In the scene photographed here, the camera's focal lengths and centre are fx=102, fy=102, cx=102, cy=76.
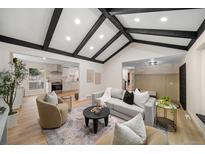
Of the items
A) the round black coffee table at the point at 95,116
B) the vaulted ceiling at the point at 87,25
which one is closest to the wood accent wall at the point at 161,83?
the vaulted ceiling at the point at 87,25

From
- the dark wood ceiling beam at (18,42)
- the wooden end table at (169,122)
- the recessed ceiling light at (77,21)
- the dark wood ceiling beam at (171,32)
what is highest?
the recessed ceiling light at (77,21)

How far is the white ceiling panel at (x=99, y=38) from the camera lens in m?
3.90

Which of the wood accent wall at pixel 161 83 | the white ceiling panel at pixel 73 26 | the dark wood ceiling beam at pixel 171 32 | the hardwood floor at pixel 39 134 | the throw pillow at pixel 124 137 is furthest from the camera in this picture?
the wood accent wall at pixel 161 83

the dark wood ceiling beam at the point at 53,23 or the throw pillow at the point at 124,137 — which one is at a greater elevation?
the dark wood ceiling beam at the point at 53,23

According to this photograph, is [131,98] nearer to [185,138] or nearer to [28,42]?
[185,138]

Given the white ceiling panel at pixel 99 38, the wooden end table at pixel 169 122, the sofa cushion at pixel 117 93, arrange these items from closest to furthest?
the wooden end table at pixel 169 122 < the white ceiling panel at pixel 99 38 < the sofa cushion at pixel 117 93

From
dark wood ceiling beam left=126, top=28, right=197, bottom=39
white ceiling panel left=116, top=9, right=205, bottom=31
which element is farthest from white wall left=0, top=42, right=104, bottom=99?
white ceiling panel left=116, top=9, right=205, bottom=31

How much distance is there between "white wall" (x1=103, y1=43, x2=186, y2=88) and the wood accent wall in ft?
5.78

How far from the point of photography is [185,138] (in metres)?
2.30

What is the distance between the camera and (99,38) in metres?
4.47

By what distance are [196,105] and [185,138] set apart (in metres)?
1.14

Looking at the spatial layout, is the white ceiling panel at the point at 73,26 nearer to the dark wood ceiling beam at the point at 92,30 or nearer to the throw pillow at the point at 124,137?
the dark wood ceiling beam at the point at 92,30
